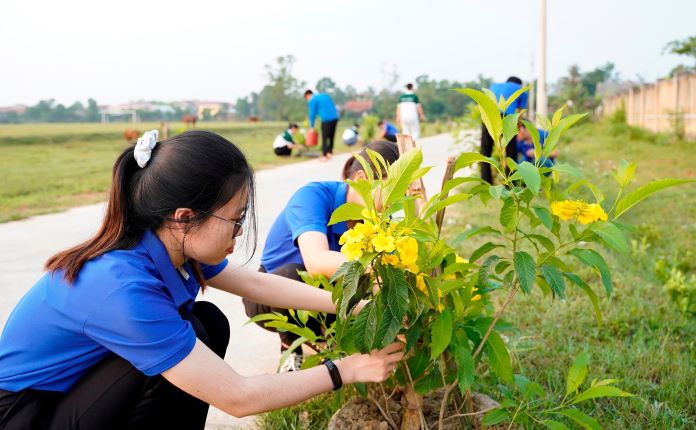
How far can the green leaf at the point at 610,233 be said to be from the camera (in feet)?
4.33

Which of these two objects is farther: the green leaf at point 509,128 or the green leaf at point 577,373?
the green leaf at point 577,373

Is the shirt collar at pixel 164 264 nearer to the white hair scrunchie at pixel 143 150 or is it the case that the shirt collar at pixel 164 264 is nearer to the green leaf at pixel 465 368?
the white hair scrunchie at pixel 143 150

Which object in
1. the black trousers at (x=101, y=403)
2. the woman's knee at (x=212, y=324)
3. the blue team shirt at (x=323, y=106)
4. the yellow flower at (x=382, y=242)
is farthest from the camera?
the blue team shirt at (x=323, y=106)

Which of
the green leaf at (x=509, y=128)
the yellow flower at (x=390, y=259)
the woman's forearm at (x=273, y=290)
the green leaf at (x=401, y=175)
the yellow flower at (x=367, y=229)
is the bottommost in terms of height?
the woman's forearm at (x=273, y=290)

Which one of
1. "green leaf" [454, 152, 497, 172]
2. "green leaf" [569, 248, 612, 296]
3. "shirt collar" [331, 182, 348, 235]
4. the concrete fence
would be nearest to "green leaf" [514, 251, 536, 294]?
"green leaf" [569, 248, 612, 296]

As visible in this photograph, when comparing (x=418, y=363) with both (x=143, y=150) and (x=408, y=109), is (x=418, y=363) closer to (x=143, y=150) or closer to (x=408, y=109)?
(x=143, y=150)

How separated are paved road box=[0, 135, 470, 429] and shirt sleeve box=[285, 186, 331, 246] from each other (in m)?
0.45

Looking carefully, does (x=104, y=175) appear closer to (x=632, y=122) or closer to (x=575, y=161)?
(x=575, y=161)

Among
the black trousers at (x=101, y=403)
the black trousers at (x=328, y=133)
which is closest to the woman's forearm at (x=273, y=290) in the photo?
the black trousers at (x=101, y=403)

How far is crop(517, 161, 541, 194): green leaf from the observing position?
3.71 feet

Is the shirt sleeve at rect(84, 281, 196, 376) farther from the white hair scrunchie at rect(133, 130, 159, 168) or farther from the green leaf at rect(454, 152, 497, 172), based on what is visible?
the green leaf at rect(454, 152, 497, 172)

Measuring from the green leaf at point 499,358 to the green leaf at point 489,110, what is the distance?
1.77 feet

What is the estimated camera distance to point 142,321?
143cm

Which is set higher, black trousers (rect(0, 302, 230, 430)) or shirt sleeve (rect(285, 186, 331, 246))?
shirt sleeve (rect(285, 186, 331, 246))
